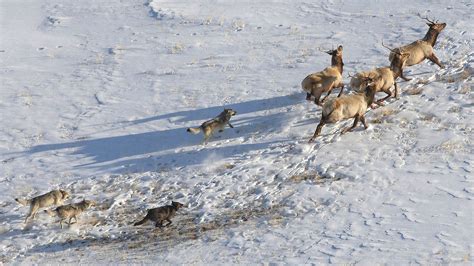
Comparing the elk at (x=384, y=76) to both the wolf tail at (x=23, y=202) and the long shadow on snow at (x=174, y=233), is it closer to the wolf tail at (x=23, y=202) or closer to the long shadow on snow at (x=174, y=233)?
the long shadow on snow at (x=174, y=233)

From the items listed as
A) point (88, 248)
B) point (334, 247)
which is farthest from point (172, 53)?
point (334, 247)

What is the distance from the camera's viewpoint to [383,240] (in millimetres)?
12562

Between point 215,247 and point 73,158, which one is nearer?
point 215,247

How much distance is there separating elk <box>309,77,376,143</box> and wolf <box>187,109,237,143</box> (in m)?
2.20

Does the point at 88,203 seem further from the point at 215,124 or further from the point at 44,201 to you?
the point at 215,124

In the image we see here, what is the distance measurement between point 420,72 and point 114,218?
9506mm

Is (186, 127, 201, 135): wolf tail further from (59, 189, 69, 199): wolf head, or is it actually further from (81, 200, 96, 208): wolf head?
(59, 189, 69, 199): wolf head

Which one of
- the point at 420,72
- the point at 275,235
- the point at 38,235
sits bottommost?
the point at 38,235

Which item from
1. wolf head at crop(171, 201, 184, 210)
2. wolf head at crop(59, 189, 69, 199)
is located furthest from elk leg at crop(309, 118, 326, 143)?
wolf head at crop(59, 189, 69, 199)

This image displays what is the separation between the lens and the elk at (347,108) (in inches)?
621

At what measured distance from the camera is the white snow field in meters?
13.2

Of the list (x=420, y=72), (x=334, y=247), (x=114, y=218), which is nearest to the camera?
(x=334, y=247)

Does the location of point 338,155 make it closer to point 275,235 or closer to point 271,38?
point 275,235

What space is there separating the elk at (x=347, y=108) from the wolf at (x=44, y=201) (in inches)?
223
